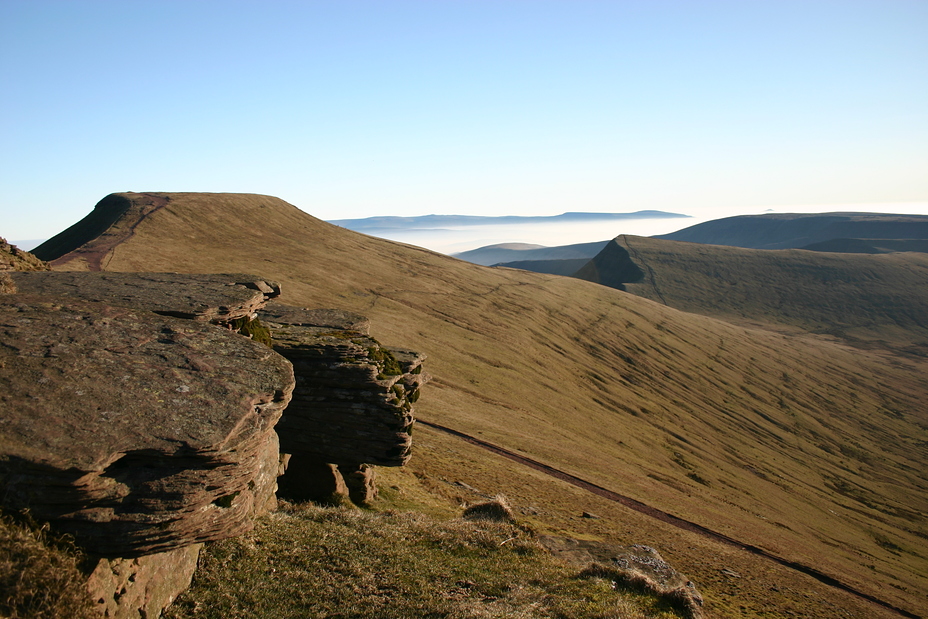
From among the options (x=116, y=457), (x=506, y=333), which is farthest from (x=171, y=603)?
(x=506, y=333)

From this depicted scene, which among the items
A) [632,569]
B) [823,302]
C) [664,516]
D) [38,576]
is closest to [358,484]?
[632,569]

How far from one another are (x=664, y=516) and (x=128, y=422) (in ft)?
111

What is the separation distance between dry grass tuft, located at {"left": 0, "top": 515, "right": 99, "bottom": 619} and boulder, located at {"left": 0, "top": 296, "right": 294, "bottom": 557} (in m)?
0.34

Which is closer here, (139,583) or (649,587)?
(139,583)

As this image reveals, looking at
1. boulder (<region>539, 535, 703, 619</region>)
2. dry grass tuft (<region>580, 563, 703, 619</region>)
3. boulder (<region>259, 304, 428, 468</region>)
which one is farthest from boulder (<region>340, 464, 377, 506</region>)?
dry grass tuft (<region>580, 563, 703, 619</region>)

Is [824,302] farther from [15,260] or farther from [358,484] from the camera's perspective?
[15,260]

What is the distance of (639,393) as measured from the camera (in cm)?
8175

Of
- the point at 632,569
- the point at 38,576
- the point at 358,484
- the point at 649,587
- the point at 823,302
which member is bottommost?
the point at 823,302

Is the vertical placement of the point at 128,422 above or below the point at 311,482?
above

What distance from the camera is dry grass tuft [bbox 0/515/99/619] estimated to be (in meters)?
9.06

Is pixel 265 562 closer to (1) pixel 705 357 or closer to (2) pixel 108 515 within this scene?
(2) pixel 108 515

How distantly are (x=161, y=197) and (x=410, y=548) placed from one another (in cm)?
9405

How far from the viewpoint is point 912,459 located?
8694 cm

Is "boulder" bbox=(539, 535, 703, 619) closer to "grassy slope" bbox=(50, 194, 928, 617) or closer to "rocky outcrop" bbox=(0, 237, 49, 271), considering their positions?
"grassy slope" bbox=(50, 194, 928, 617)
